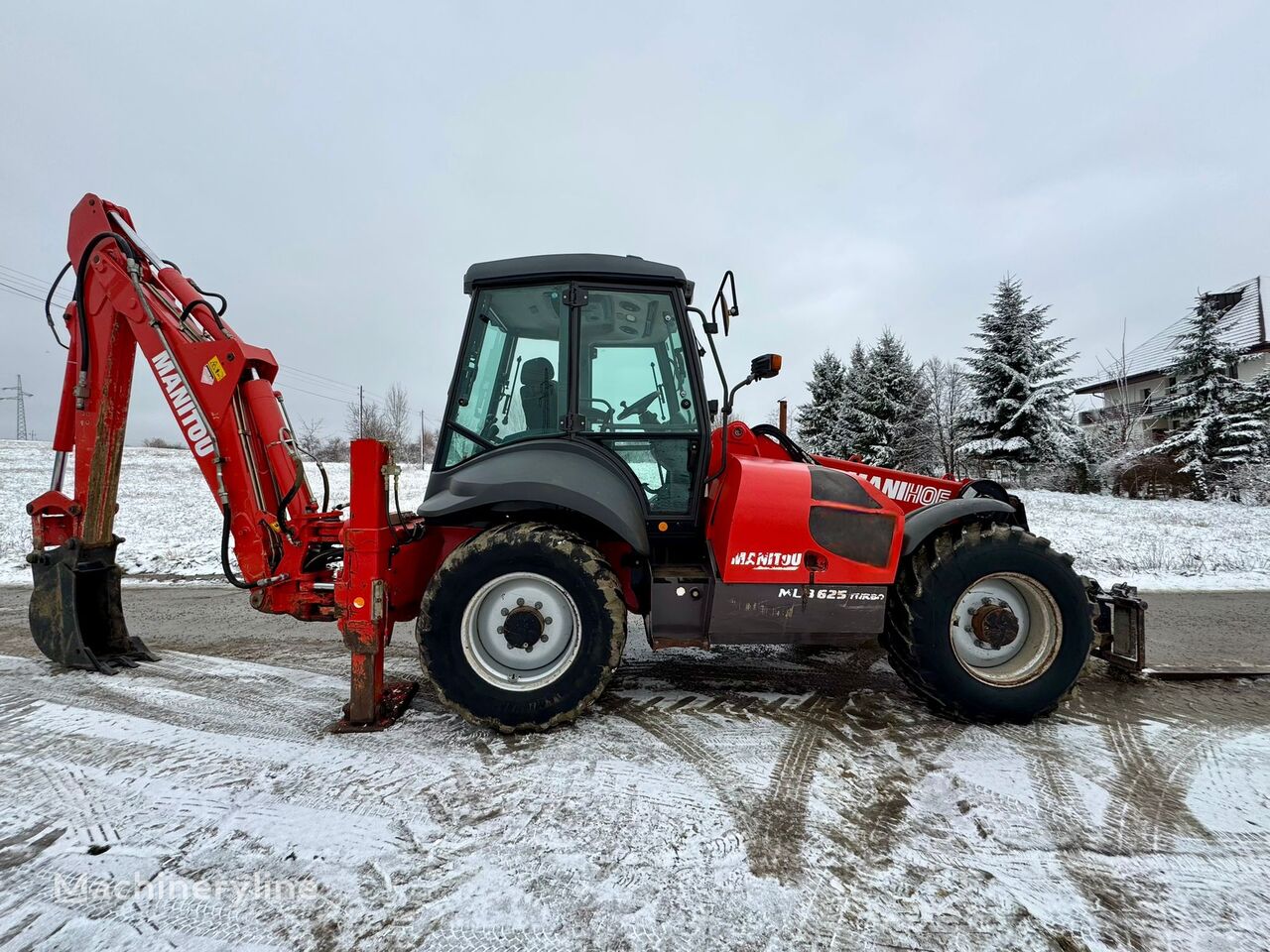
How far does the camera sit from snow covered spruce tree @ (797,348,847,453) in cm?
2610

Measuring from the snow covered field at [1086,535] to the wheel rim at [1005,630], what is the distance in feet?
17.9

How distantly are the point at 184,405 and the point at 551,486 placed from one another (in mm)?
2454

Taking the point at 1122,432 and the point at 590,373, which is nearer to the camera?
the point at 590,373

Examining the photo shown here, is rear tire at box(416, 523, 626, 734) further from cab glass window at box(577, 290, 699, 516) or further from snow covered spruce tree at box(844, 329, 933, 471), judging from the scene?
snow covered spruce tree at box(844, 329, 933, 471)

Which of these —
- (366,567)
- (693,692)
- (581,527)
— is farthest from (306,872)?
(693,692)

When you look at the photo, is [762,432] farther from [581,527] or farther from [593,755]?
[593,755]

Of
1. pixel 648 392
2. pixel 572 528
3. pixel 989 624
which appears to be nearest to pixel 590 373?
pixel 648 392

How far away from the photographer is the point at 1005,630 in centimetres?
305

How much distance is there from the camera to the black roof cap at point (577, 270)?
3201mm

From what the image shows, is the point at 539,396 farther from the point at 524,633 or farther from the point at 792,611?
the point at 792,611

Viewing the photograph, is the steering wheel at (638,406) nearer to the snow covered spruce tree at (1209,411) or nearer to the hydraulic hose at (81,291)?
the hydraulic hose at (81,291)

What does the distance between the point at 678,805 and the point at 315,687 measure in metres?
2.45

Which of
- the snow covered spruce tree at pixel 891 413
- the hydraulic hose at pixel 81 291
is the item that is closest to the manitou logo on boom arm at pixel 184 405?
the hydraulic hose at pixel 81 291

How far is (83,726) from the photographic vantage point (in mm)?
2939
